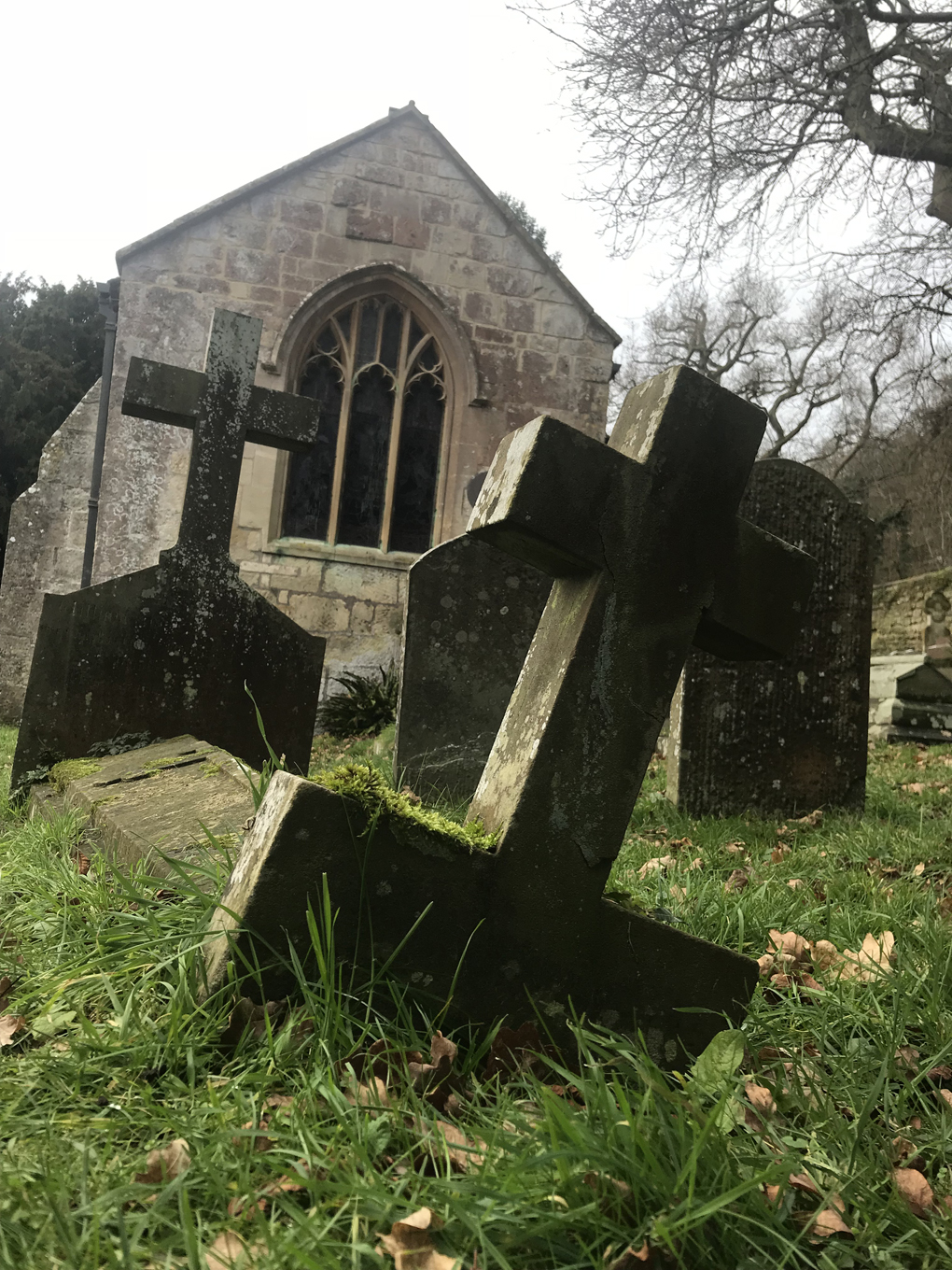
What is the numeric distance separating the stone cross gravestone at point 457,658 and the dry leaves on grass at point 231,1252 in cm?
356

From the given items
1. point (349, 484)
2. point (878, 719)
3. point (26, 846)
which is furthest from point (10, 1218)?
point (349, 484)

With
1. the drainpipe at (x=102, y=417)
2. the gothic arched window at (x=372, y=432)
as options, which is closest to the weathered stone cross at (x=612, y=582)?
the drainpipe at (x=102, y=417)

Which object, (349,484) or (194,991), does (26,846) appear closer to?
(194,991)

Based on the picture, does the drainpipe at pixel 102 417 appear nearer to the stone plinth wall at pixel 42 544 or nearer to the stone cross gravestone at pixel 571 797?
the stone plinth wall at pixel 42 544

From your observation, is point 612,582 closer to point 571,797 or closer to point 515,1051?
point 571,797

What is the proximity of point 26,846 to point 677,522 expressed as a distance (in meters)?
2.43

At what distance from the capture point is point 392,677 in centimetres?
1078

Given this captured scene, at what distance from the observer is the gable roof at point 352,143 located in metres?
10.7

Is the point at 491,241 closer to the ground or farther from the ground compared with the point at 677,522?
farther from the ground

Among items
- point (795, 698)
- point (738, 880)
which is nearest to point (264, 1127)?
point (738, 880)

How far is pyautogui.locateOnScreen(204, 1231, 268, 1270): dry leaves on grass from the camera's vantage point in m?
1.15

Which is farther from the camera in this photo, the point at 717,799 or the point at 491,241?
the point at 491,241

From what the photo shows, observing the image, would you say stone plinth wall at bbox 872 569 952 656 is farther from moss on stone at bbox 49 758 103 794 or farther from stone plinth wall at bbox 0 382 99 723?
stone plinth wall at bbox 0 382 99 723

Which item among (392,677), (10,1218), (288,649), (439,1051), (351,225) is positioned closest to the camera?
(10,1218)
